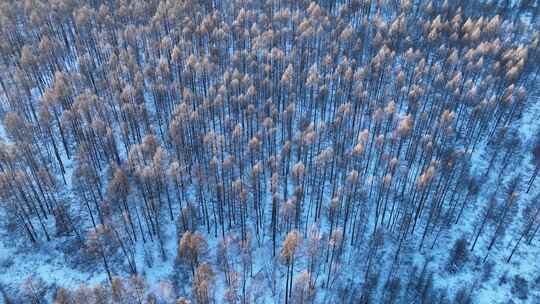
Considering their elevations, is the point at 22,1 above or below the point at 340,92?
above

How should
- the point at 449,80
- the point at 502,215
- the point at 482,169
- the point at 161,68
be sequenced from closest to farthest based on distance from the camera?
the point at 502,215 → the point at 482,169 → the point at 161,68 → the point at 449,80

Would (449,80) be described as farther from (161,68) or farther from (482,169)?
(161,68)

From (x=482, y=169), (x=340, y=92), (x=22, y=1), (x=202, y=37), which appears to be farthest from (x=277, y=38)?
(x=22, y=1)

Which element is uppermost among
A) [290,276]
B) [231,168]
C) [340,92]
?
[340,92]

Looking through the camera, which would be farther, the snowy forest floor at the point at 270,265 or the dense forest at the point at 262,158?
the dense forest at the point at 262,158

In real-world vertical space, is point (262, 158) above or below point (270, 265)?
above

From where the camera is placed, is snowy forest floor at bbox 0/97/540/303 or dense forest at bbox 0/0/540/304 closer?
snowy forest floor at bbox 0/97/540/303

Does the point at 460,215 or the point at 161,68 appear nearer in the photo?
the point at 460,215

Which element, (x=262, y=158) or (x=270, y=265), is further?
(x=262, y=158)
